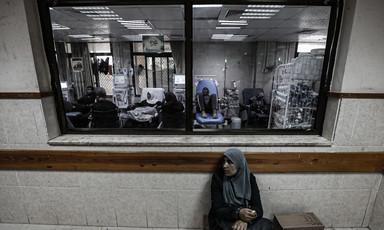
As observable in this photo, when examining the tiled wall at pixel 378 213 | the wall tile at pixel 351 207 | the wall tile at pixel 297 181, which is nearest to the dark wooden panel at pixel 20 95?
the wall tile at pixel 297 181

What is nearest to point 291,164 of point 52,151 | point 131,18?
point 52,151

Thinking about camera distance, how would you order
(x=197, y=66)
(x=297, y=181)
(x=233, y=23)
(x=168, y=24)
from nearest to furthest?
(x=297, y=181)
(x=233, y=23)
(x=168, y=24)
(x=197, y=66)

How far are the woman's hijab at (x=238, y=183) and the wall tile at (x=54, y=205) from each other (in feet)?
5.04

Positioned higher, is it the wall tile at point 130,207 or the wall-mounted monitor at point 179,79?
the wall-mounted monitor at point 179,79

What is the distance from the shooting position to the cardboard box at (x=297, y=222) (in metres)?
1.68

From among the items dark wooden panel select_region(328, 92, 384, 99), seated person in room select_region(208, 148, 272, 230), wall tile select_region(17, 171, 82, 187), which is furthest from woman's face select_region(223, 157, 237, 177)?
wall tile select_region(17, 171, 82, 187)

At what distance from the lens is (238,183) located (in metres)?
1.62

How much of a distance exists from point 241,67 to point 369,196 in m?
6.97

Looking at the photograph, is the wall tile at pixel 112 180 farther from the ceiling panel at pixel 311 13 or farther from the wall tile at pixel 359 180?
the ceiling panel at pixel 311 13

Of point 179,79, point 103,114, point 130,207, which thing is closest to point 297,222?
point 130,207

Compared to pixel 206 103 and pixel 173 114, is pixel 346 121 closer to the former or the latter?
pixel 206 103

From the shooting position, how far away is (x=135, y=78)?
872 cm

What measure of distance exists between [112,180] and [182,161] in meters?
0.76

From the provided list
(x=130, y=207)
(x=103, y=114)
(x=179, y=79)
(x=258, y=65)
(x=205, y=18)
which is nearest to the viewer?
(x=130, y=207)
